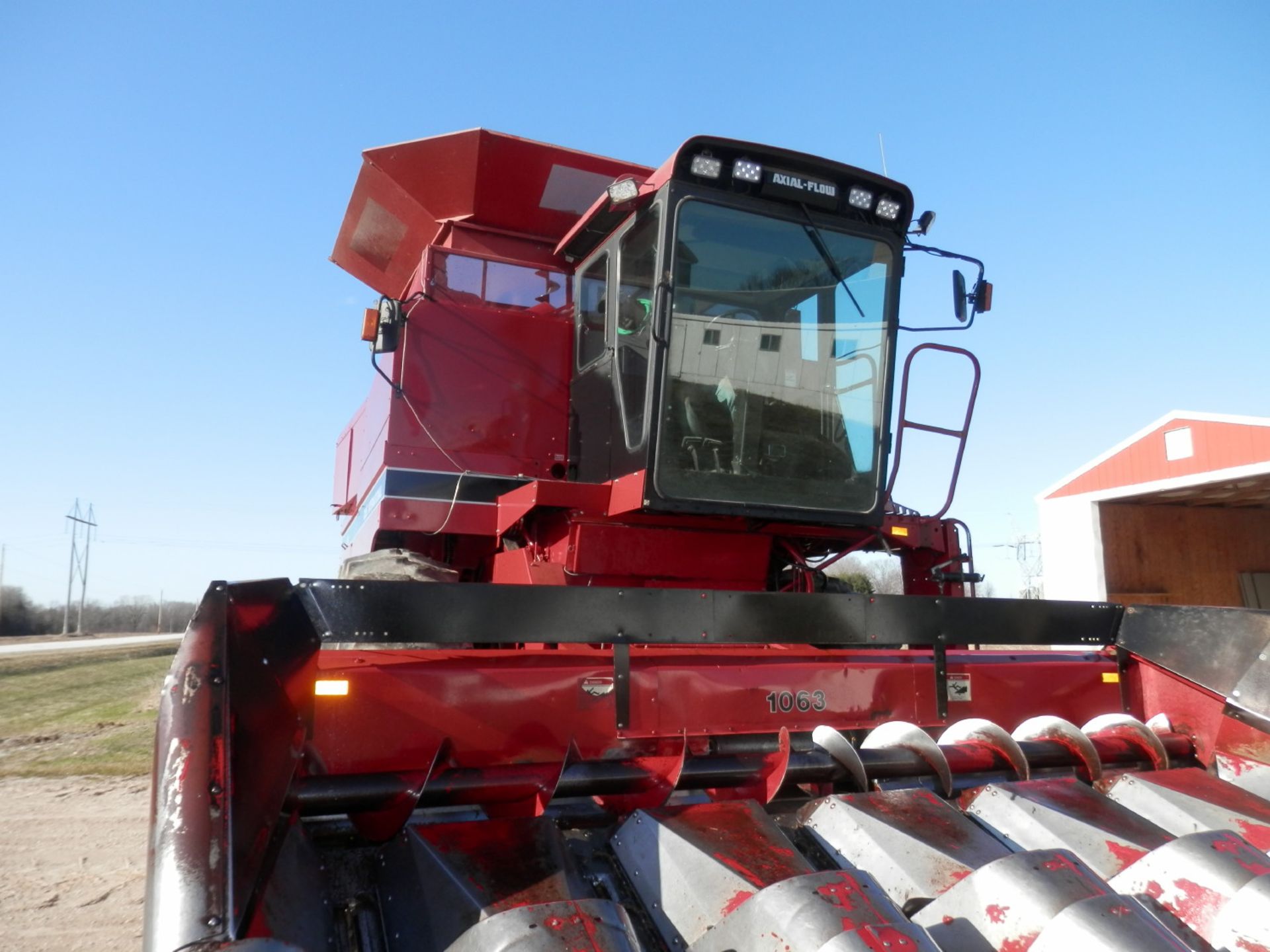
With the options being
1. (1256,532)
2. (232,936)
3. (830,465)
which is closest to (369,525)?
(830,465)

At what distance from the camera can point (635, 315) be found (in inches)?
163

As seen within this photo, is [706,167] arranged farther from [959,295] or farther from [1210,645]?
[1210,645]

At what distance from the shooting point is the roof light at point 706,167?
12.5 ft

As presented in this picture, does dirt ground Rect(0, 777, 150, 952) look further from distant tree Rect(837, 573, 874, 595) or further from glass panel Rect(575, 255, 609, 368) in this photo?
distant tree Rect(837, 573, 874, 595)

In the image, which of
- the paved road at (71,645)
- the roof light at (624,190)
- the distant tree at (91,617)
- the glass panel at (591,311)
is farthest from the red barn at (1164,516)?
the distant tree at (91,617)

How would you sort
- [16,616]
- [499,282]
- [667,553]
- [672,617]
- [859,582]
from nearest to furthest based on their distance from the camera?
[672,617] < [667,553] < [499,282] < [859,582] < [16,616]

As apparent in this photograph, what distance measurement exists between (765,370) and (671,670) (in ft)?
5.79

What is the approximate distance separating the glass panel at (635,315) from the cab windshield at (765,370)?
6.4 inches

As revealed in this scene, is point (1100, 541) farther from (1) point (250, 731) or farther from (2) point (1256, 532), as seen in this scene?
(1) point (250, 731)

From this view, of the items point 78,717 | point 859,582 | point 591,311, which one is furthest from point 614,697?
point 78,717

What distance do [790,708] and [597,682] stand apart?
66 centimetres

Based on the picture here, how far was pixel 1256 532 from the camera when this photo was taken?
690 inches

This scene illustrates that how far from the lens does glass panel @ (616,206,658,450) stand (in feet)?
13.1

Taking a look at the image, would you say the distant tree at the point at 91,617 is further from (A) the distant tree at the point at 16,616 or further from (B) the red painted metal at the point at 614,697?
(B) the red painted metal at the point at 614,697
